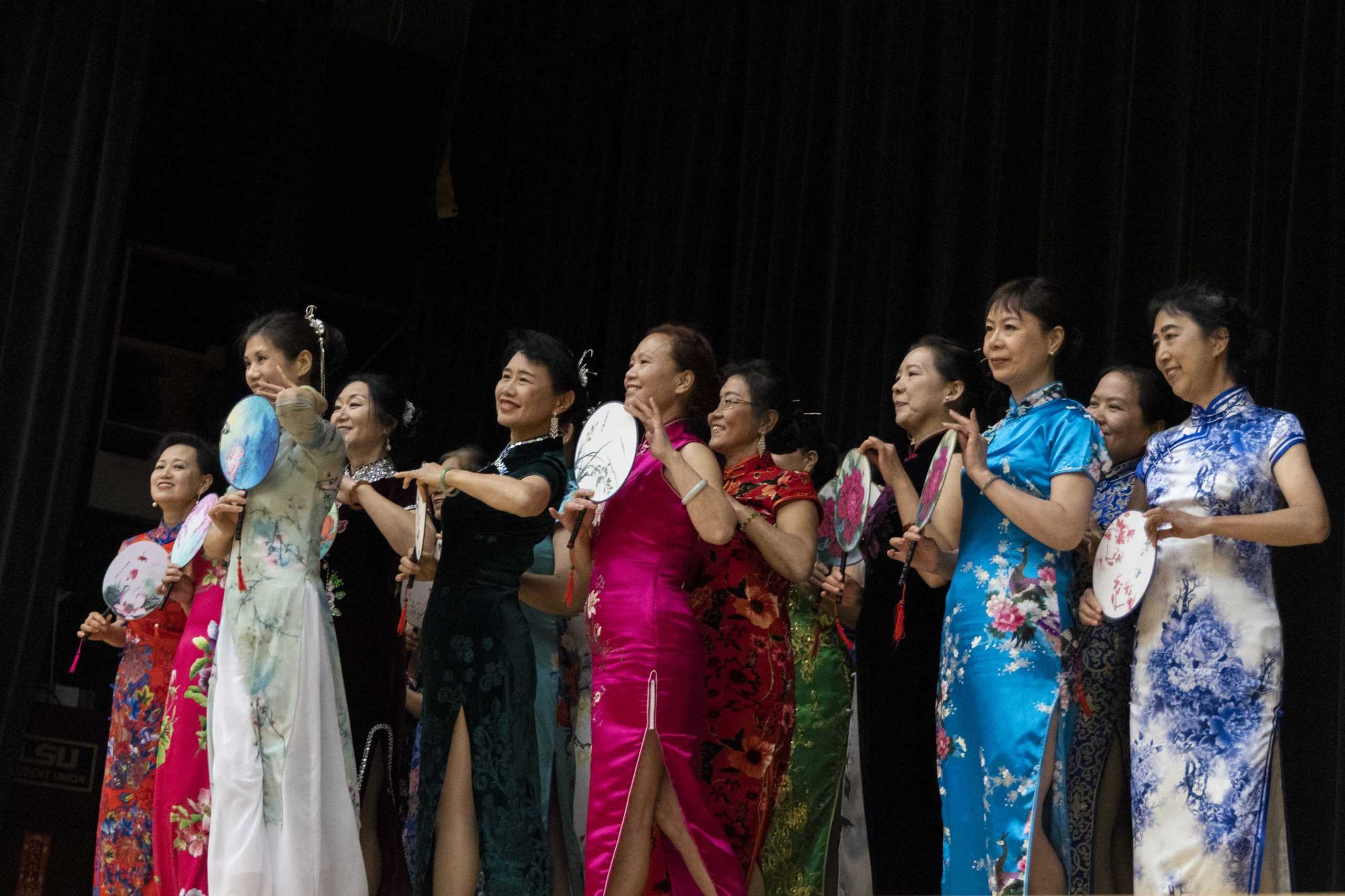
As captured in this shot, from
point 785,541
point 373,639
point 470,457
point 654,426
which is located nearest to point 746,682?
point 785,541

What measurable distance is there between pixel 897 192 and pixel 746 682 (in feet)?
6.86

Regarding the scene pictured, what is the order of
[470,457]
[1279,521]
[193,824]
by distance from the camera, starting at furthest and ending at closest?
[470,457], [193,824], [1279,521]

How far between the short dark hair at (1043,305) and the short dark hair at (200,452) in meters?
2.44

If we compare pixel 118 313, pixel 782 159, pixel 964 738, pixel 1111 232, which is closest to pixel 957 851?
pixel 964 738

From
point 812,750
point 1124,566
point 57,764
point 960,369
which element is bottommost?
point 57,764

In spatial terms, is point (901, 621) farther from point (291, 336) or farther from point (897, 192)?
point (897, 192)

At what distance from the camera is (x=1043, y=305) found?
11.0 ft

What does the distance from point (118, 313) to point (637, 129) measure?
265 cm

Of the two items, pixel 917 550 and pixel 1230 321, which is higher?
pixel 1230 321

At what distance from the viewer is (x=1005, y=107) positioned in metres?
4.71

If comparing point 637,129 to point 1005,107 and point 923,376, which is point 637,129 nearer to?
point 1005,107

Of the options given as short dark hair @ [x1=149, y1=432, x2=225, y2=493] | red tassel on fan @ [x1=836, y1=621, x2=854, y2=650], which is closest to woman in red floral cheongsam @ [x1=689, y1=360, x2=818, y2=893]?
red tassel on fan @ [x1=836, y1=621, x2=854, y2=650]

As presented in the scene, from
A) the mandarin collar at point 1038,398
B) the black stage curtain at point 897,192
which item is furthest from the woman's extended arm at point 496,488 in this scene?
the black stage curtain at point 897,192

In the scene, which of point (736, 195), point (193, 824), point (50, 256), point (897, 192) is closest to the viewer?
point (193, 824)
